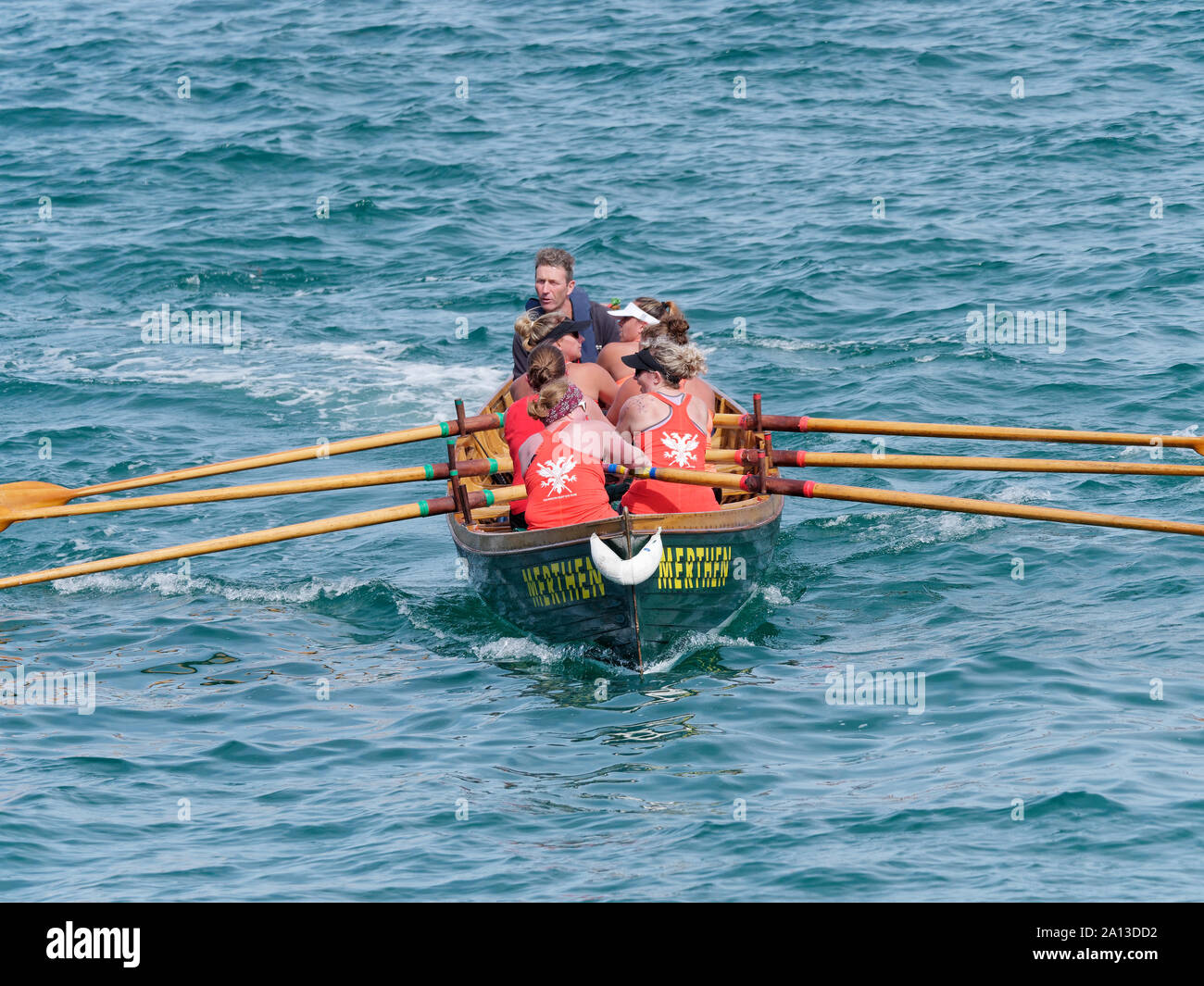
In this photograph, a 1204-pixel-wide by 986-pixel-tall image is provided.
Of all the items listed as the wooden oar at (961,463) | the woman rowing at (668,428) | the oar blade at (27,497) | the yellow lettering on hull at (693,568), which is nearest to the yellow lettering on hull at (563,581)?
the yellow lettering on hull at (693,568)

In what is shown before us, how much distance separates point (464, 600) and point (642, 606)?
115 inches

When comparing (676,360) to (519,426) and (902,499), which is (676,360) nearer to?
(519,426)

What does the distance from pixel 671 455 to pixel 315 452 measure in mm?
3199

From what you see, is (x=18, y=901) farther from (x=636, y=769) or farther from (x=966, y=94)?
(x=966, y=94)

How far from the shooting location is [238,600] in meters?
12.9

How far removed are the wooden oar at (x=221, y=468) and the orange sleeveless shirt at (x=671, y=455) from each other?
2.34 metres

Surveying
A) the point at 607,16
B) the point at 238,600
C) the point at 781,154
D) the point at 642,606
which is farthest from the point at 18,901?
the point at 607,16

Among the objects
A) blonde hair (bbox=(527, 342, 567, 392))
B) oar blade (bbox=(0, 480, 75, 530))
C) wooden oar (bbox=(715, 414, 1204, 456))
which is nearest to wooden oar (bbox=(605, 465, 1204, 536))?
blonde hair (bbox=(527, 342, 567, 392))

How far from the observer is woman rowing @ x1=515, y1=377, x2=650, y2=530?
10719 mm

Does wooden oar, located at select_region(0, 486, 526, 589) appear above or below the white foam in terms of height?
above

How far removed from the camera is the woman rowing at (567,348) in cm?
1190

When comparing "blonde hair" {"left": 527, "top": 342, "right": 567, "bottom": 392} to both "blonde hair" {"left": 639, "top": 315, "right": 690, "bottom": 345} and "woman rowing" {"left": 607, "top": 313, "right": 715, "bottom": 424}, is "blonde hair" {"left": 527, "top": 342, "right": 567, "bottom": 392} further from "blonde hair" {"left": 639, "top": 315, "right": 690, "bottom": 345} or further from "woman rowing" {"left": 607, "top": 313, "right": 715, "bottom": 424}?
"blonde hair" {"left": 639, "top": 315, "right": 690, "bottom": 345}

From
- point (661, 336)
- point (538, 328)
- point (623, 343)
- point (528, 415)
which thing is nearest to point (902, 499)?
point (661, 336)

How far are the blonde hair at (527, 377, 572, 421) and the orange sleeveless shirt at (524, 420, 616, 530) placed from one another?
13cm
